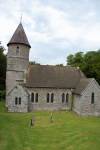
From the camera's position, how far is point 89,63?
59.2 metres

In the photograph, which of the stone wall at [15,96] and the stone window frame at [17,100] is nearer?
the stone wall at [15,96]

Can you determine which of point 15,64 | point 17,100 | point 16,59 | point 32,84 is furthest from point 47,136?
point 16,59

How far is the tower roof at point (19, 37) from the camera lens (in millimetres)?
39531

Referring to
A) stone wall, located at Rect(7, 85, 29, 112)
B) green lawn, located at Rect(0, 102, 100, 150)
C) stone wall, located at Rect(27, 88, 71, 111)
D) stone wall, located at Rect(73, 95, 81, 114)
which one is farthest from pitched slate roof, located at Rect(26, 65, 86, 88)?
green lawn, located at Rect(0, 102, 100, 150)

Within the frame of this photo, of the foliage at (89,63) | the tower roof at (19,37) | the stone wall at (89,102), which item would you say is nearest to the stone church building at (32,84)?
the tower roof at (19,37)

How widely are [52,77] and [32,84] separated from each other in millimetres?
4240

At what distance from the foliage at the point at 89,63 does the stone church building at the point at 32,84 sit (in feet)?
54.0

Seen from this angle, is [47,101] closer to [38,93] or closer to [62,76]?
[38,93]

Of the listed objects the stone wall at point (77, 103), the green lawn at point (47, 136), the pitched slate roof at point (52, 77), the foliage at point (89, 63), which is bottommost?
the green lawn at point (47, 136)

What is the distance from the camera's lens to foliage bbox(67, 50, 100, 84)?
2253 inches

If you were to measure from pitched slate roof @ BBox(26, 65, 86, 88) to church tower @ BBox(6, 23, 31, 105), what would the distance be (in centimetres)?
160

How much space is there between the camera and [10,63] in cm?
4006

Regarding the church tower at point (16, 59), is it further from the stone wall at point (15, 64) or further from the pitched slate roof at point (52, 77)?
the pitched slate roof at point (52, 77)

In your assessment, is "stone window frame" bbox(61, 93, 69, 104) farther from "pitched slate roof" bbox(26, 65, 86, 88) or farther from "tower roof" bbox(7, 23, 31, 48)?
"tower roof" bbox(7, 23, 31, 48)
